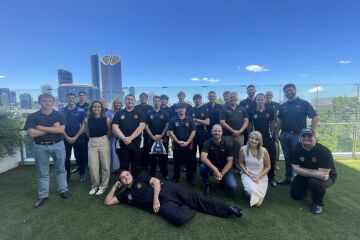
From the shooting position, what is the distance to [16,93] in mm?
5621

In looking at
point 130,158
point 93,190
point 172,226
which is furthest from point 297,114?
point 93,190

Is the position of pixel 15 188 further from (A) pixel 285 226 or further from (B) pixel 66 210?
(A) pixel 285 226

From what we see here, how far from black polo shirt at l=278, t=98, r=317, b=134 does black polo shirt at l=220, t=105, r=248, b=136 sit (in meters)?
0.75

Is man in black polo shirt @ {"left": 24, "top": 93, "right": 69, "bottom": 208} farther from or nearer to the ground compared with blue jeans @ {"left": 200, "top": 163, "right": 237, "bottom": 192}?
farther from the ground

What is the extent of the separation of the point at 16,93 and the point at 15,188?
2.98 metres

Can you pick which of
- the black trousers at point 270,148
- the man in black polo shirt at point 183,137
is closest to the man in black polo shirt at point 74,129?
the man in black polo shirt at point 183,137

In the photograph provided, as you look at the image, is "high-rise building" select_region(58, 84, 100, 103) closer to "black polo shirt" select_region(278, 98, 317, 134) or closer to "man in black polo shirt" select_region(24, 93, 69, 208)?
"man in black polo shirt" select_region(24, 93, 69, 208)

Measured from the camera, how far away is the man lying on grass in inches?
107

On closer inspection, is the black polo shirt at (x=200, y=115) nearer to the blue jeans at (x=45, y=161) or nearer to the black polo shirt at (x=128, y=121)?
the black polo shirt at (x=128, y=121)

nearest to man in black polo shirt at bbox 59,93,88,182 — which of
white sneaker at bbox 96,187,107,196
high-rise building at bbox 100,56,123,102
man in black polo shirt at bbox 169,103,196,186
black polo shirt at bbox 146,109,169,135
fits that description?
white sneaker at bbox 96,187,107,196

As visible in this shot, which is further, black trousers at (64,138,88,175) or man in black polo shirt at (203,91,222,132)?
man in black polo shirt at (203,91,222,132)

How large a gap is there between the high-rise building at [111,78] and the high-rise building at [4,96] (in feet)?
8.06

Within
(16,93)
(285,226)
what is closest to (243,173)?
(285,226)

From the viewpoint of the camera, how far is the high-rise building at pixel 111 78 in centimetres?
568
